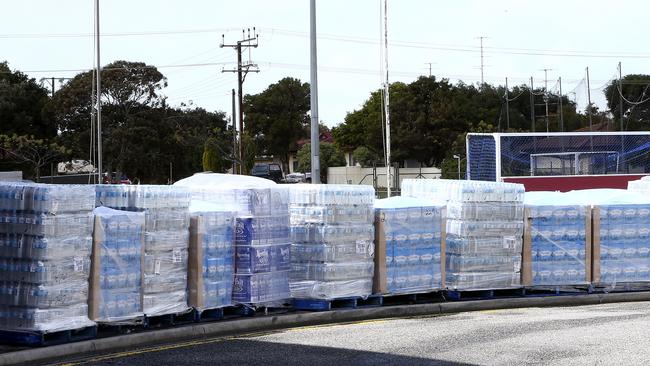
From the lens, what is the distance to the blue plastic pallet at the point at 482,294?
52.5ft

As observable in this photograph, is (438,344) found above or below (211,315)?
below

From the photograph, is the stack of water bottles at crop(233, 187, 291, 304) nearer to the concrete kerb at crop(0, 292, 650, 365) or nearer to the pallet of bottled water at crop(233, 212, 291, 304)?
the pallet of bottled water at crop(233, 212, 291, 304)

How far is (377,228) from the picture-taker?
1527 cm

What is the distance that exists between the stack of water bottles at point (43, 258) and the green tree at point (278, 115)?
91.6 meters

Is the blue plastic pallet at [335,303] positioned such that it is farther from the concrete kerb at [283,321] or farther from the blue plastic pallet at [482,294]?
the blue plastic pallet at [482,294]

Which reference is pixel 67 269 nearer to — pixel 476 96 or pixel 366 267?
pixel 366 267

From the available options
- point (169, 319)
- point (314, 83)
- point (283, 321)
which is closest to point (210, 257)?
point (169, 319)

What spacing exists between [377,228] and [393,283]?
858 mm

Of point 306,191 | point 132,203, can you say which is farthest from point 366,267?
point 132,203

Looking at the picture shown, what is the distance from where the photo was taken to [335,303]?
15.0 m

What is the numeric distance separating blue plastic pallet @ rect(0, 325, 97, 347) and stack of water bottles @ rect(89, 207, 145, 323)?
0.34 metres

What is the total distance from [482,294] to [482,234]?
109cm

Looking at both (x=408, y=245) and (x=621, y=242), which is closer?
(x=408, y=245)

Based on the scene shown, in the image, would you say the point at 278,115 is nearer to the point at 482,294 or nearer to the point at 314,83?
the point at 314,83
